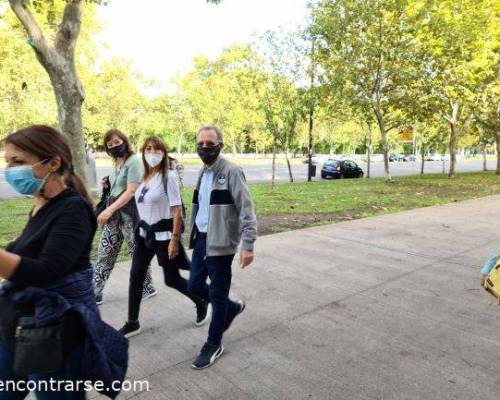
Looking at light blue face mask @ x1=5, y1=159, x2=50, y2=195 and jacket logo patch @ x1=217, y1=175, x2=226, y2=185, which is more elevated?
light blue face mask @ x1=5, y1=159, x2=50, y2=195

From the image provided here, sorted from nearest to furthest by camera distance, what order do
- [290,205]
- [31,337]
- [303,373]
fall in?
[31,337] → [303,373] → [290,205]

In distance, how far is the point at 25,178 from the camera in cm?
175

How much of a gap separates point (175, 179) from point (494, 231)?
6.80 m

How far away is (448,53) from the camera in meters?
16.1

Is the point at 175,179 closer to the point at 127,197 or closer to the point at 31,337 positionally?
the point at 127,197

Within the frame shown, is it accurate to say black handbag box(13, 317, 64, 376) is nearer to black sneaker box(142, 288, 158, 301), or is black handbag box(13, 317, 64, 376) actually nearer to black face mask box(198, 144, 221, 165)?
black face mask box(198, 144, 221, 165)

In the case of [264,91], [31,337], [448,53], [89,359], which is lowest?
[89,359]

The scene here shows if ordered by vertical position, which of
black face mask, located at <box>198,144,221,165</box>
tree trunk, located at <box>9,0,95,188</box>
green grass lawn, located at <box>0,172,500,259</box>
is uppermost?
tree trunk, located at <box>9,0,95,188</box>

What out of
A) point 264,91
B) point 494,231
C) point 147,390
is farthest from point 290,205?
point 147,390

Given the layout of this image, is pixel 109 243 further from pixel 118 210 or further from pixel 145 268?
pixel 145 268

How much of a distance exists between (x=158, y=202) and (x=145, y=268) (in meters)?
0.55

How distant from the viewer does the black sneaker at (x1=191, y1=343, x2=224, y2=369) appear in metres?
2.95

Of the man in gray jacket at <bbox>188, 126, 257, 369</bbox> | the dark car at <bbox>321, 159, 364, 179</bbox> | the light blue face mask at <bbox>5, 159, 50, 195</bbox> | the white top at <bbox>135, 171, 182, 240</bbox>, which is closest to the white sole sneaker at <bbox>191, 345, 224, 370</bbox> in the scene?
the man in gray jacket at <bbox>188, 126, 257, 369</bbox>

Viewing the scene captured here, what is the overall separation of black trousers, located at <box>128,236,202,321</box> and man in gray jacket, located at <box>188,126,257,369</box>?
0.49 m
